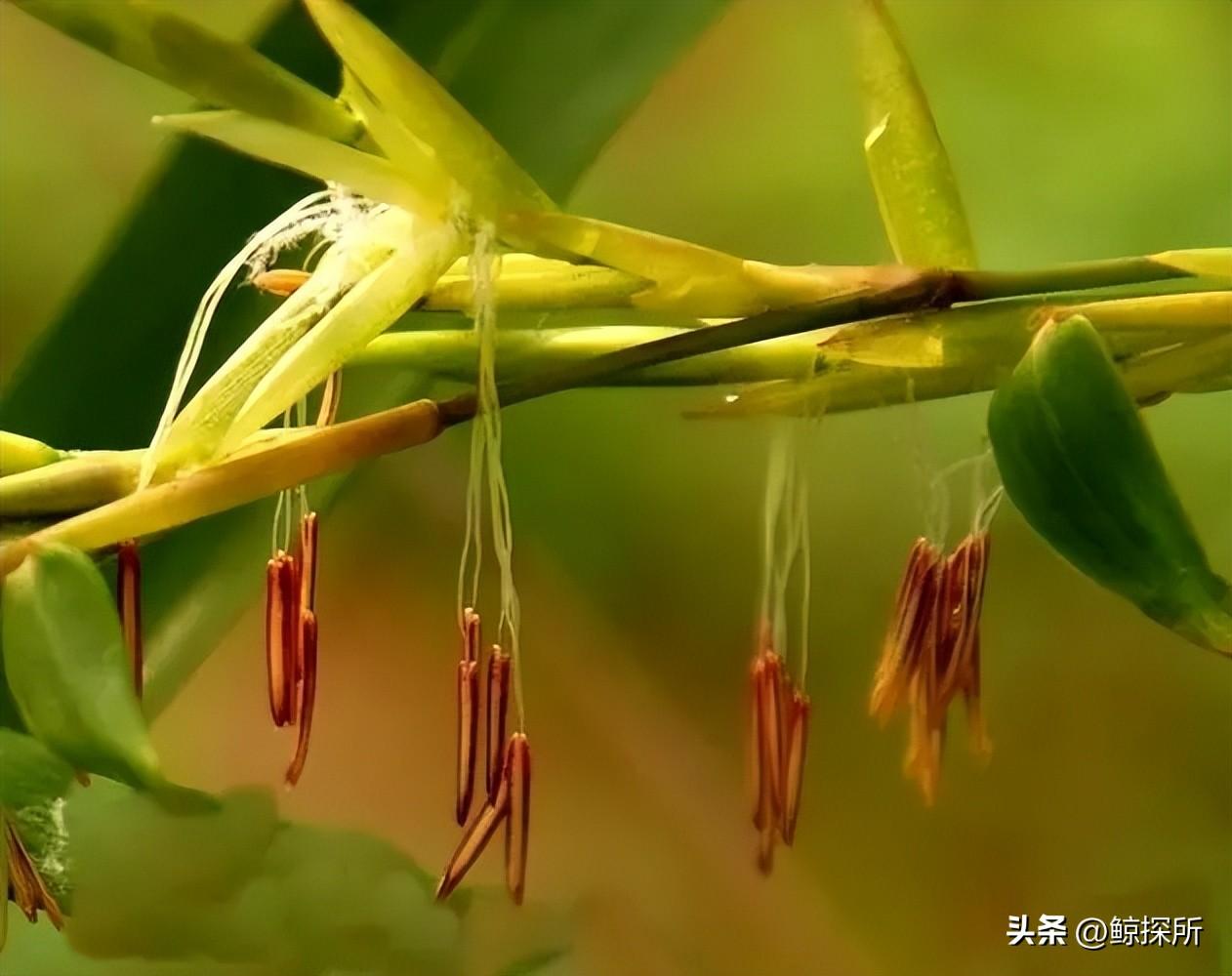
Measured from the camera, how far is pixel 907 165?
0.49 m

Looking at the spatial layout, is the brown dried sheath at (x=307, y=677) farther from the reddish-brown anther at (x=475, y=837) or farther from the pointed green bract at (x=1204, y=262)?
the pointed green bract at (x=1204, y=262)

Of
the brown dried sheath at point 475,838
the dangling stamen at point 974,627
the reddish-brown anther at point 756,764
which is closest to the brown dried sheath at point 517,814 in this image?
Answer: the brown dried sheath at point 475,838

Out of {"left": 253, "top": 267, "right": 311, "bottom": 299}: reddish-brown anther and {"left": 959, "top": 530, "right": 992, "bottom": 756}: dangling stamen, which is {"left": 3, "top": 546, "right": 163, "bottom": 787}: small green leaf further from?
{"left": 959, "top": 530, "right": 992, "bottom": 756}: dangling stamen

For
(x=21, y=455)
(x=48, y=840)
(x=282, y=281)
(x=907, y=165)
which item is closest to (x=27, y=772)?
(x=48, y=840)

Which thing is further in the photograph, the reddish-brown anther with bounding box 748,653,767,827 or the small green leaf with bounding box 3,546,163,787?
the reddish-brown anther with bounding box 748,653,767,827

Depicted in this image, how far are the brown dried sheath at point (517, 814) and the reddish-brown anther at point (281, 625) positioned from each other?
0.37ft

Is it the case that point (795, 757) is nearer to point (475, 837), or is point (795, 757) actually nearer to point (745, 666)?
point (745, 666)

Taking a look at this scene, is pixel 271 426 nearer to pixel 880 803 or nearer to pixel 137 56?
pixel 137 56

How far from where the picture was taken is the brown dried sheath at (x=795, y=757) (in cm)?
53

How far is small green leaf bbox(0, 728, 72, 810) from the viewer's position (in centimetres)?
48

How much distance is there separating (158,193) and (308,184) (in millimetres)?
84

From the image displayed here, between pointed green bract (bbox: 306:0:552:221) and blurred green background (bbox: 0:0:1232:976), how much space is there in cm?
11

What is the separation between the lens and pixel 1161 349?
0.48 meters

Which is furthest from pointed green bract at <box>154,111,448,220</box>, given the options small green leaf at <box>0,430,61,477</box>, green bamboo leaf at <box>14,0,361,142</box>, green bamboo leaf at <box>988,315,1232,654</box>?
green bamboo leaf at <box>988,315,1232,654</box>
